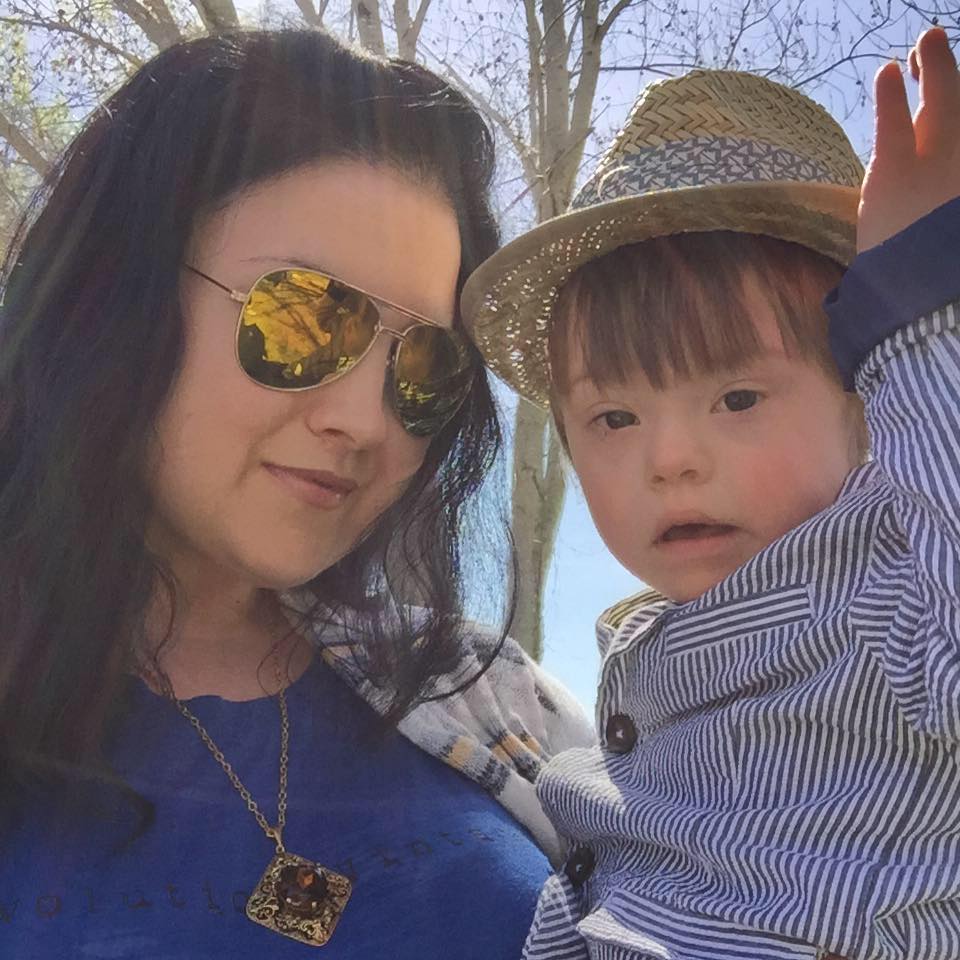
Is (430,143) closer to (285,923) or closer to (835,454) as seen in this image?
(835,454)

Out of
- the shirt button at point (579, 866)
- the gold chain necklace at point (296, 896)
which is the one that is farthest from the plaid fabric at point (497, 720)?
the gold chain necklace at point (296, 896)

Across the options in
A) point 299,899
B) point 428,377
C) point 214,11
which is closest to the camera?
point 299,899

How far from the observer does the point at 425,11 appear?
5461 mm

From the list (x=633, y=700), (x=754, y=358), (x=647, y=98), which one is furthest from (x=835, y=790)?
(x=647, y=98)

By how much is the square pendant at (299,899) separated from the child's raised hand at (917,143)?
1023mm

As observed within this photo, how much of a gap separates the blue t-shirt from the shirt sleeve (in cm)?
65

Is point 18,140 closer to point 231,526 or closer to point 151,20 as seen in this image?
point 151,20

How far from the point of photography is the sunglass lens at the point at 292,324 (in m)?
1.38

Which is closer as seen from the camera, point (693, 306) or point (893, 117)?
point (893, 117)

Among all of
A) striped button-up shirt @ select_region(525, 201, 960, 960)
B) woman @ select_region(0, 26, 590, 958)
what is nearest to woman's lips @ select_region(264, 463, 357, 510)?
woman @ select_region(0, 26, 590, 958)

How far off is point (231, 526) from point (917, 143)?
1013 mm

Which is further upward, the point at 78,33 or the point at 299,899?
the point at 78,33

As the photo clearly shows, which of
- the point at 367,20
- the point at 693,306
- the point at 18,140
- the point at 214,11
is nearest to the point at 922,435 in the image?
the point at 693,306

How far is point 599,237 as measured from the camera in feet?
5.04
